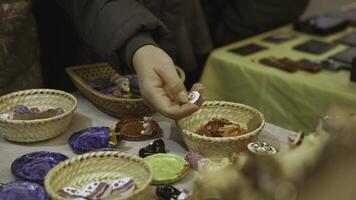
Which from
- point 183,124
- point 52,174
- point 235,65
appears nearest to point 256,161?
point 52,174

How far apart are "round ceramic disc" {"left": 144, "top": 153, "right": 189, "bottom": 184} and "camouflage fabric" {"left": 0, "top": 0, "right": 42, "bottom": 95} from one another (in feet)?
1.78

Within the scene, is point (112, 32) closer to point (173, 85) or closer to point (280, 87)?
point (173, 85)

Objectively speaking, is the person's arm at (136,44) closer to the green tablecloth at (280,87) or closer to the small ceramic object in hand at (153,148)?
the small ceramic object in hand at (153,148)

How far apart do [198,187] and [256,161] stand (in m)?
0.09

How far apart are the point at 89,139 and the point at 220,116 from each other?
0.28 m

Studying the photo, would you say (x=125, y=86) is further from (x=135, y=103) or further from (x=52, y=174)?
(x=52, y=174)

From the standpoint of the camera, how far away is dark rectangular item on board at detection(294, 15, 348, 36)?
6.73 feet

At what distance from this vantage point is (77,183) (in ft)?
2.84

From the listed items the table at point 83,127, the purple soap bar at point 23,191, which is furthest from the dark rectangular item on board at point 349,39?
the purple soap bar at point 23,191

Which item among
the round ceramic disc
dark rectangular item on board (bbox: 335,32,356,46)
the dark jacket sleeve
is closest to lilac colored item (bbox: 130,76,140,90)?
the dark jacket sleeve

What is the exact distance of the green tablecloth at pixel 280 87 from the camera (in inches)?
61.4

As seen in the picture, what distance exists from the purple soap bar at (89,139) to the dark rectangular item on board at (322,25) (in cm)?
125

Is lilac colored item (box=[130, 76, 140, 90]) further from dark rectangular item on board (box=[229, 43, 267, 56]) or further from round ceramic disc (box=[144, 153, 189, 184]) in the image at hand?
dark rectangular item on board (box=[229, 43, 267, 56])

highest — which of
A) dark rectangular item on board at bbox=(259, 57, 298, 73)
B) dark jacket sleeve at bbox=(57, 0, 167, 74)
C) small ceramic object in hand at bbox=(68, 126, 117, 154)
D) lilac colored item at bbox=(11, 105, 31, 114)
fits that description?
dark jacket sleeve at bbox=(57, 0, 167, 74)
